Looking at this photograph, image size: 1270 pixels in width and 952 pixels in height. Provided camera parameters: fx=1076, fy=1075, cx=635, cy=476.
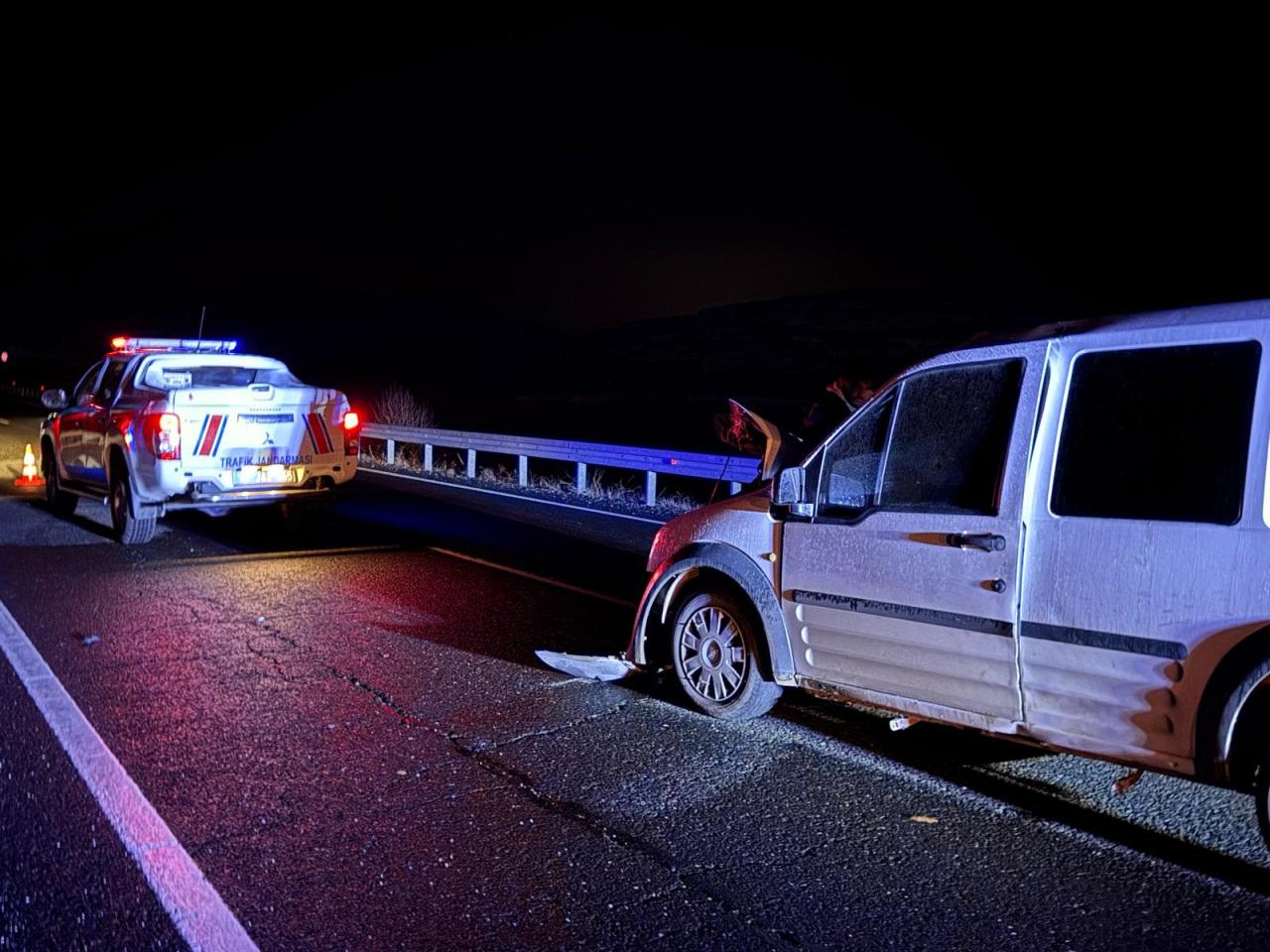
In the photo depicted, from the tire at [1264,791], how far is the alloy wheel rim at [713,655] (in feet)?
7.83

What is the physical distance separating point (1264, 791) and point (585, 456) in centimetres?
1333

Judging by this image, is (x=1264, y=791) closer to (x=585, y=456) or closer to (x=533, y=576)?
(x=533, y=576)

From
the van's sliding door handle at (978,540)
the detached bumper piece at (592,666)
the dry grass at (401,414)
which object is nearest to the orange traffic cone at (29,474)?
the dry grass at (401,414)

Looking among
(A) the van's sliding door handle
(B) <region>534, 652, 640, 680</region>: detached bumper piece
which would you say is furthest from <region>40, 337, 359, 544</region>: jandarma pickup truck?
(A) the van's sliding door handle

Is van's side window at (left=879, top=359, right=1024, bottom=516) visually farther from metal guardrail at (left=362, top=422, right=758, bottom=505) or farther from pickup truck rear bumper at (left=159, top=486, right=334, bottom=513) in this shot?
pickup truck rear bumper at (left=159, top=486, right=334, bottom=513)

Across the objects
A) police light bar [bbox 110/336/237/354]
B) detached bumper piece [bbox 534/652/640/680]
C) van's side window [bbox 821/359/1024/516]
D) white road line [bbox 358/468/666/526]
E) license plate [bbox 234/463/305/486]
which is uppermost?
police light bar [bbox 110/336/237/354]

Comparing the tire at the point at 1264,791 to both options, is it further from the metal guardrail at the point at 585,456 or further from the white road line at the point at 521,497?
the white road line at the point at 521,497

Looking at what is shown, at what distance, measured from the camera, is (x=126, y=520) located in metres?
10.6

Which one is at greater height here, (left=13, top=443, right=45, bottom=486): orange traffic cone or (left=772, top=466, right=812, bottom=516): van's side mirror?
(left=772, top=466, right=812, bottom=516): van's side mirror

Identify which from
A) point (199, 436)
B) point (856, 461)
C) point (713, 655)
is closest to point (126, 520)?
point (199, 436)

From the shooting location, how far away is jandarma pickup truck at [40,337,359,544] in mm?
10195

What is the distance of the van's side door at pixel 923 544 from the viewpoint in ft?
13.8

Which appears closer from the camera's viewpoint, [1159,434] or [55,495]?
[1159,434]

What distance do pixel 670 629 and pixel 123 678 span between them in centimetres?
314
